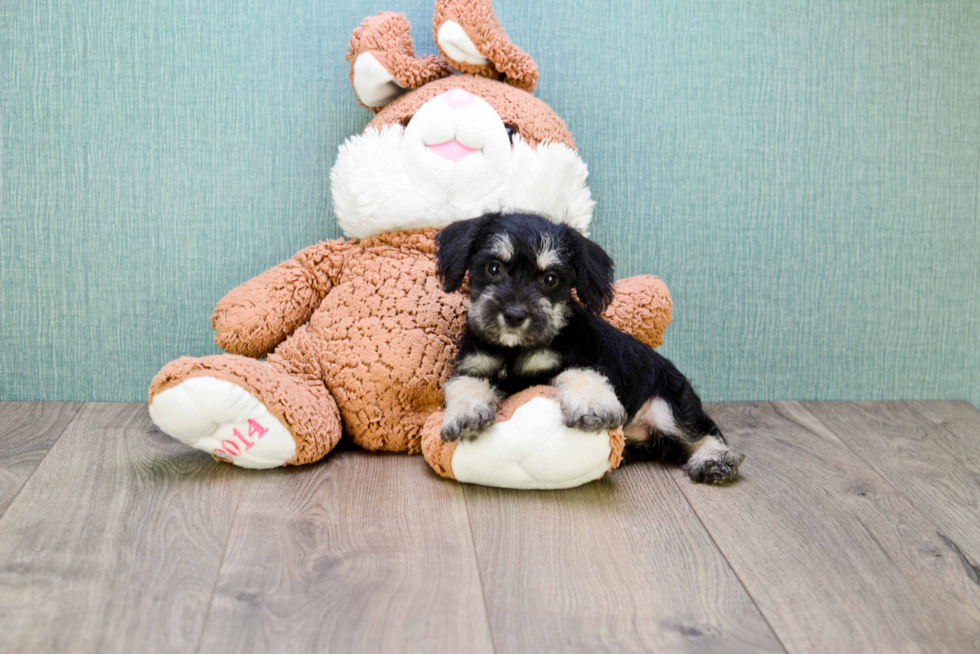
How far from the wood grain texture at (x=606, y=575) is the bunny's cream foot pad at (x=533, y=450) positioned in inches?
1.9

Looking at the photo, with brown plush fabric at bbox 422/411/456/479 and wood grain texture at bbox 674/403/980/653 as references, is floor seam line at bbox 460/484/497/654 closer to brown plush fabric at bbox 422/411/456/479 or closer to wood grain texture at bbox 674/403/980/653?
brown plush fabric at bbox 422/411/456/479

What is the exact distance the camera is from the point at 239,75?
98.7 inches

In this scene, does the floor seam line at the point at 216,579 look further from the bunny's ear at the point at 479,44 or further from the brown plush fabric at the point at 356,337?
the bunny's ear at the point at 479,44

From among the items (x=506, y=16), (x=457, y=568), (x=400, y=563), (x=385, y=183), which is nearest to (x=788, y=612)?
(x=457, y=568)

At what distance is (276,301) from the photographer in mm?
2256

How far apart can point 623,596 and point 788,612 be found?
30 cm

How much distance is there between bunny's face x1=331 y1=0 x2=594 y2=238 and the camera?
2201 millimetres

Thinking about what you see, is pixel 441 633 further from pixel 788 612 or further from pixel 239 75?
pixel 239 75

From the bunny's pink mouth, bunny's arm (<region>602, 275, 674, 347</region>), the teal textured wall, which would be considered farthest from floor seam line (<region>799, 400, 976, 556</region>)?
the bunny's pink mouth

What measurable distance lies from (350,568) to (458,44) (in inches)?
55.5

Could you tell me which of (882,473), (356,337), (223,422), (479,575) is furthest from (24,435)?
(882,473)

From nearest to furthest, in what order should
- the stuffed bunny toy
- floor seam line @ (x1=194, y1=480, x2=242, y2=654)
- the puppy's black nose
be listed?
floor seam line @ (x1=194, y1=480, x2=242, y2=654) < the puppy's black nose < the stuffed bunny toy

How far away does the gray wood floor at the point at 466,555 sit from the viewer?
4.70ft

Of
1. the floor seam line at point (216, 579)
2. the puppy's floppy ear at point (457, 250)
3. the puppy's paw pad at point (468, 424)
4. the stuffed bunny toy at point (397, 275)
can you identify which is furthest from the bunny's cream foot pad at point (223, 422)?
the puppy's floppy ear at point (457, 250)
